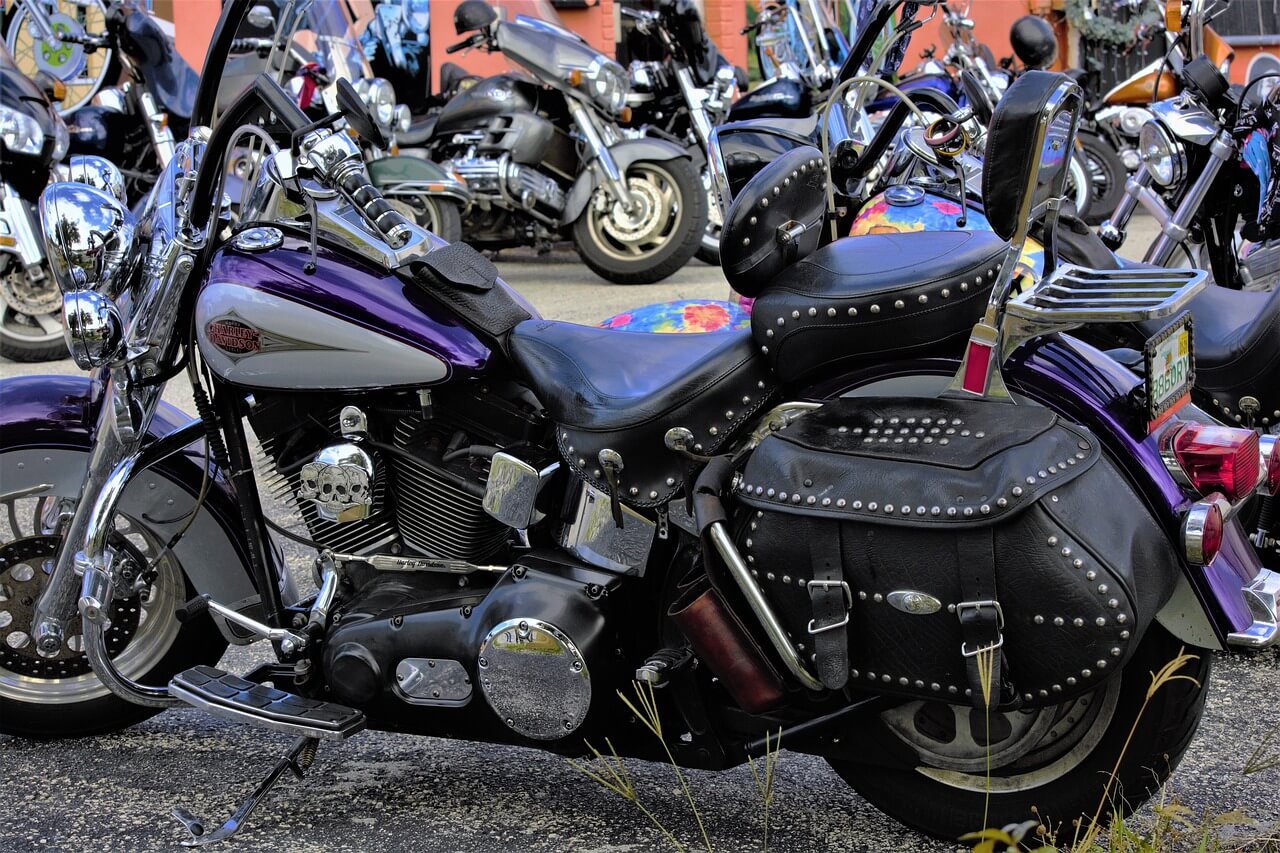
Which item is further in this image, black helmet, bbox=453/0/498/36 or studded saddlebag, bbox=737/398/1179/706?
black helmet, bbox=453/0/498/36

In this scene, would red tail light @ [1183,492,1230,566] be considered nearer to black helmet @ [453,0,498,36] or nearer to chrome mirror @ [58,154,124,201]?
chrome mirror @ [58,154,124,201]

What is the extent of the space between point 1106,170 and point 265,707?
917cm

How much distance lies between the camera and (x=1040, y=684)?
6.34 ft

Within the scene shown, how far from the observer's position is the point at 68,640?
9.26 feet

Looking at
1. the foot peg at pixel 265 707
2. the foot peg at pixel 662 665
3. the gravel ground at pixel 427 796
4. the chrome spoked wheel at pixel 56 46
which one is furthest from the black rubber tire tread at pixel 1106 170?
the foot peg at pixel 265 707

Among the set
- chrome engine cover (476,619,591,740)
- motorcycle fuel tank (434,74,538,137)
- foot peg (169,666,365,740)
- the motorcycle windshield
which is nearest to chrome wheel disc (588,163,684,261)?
motorcycle fuel tank (434,74,538,137)

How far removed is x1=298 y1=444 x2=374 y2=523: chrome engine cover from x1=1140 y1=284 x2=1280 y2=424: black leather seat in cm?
160

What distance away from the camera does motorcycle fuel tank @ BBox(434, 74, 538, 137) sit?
8398 millimetres

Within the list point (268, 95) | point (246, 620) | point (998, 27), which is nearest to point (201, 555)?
point (246, 620)

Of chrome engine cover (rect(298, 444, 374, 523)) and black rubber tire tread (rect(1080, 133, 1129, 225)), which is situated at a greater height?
chrome engine cover (rect(298, 444, 374, 523))

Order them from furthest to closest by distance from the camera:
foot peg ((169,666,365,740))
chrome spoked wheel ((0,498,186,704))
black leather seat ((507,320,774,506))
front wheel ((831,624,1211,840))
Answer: chrome spoked wheel ((0,498,186,704))
foot peg ((169,666,365,740))
black leather seat ((507,320,774,506))
front wheel ((831,624,1211,840))

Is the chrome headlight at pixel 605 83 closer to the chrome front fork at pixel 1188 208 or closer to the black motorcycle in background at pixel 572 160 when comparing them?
the black motorcycle in background at pixel 572 160

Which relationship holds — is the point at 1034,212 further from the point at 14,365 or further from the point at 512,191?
the point at 512,191

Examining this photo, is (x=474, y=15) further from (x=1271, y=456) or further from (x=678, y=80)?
(x=1271, y=456)
